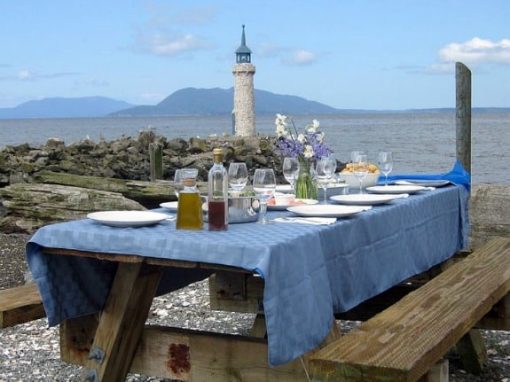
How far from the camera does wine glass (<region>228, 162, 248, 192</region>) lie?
3252mm

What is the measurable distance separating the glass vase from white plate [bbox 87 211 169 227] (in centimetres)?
84

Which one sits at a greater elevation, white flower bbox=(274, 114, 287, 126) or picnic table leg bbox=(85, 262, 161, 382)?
white flower bbox=(274, 114, 287, 126)

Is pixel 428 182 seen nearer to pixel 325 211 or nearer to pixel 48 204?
pixel 325 211

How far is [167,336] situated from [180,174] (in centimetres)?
66

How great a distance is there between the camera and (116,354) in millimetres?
3273

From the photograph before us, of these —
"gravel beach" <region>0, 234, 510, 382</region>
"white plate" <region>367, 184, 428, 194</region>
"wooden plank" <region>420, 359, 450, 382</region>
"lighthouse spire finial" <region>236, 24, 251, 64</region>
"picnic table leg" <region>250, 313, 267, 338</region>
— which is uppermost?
"lighthouse spire finial" <region>236, 24, 251, 64</region>

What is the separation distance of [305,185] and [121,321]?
1.14 m

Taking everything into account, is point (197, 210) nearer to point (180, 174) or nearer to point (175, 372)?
point (180, 174)

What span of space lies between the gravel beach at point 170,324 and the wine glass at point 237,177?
141cm

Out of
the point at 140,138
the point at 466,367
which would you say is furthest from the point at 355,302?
the point at 140,138

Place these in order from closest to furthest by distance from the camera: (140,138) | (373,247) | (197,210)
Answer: (197,210) → (373,247) → (140,138)

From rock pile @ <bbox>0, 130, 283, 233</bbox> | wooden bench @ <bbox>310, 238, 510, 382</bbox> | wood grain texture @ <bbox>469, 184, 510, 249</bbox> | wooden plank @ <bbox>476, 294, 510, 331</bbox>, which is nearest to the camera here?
wooden bench @ <bbox>310, 238, 510, 382</bbox>

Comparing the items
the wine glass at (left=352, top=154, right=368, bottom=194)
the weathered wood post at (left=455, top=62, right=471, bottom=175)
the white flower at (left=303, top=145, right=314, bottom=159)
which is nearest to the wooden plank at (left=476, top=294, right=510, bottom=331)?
the wine glass at (left=352, top=154, right=368, bottom=194)

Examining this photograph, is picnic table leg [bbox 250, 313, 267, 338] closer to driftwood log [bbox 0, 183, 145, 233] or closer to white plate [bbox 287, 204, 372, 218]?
white plate [bbox 287, 204, 372, 218]
